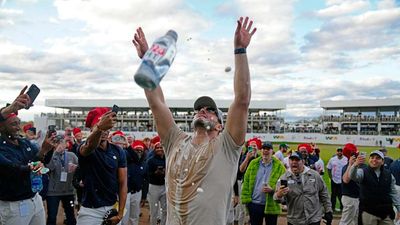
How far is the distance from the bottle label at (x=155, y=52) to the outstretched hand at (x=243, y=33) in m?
0.61

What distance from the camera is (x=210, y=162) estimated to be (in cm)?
264

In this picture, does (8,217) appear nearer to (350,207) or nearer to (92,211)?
(92,211)

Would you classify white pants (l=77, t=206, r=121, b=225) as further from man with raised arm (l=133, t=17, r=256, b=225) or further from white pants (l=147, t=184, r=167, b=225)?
white pants (l=147, t=184, r=167, b=225)

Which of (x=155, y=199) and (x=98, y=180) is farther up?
(x=98, y=180)

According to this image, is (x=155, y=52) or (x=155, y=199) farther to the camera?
(x=155, y=199)

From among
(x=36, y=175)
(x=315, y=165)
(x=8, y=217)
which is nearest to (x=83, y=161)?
(x=36, y=175)

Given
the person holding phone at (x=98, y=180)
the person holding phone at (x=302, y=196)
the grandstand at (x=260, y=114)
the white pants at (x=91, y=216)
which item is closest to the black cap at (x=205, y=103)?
the person holding phone at (x=98, y=180)

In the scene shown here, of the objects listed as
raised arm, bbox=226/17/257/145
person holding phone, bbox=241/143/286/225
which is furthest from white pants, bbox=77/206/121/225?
person holding phone, bbox=241/143/286/225

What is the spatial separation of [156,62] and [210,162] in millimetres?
792

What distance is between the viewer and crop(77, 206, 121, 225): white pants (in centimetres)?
438

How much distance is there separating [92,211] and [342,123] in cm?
7376

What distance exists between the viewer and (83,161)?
4477mm

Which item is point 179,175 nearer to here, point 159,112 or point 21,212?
point 159,112

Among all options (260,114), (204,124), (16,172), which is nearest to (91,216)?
(16,172)
